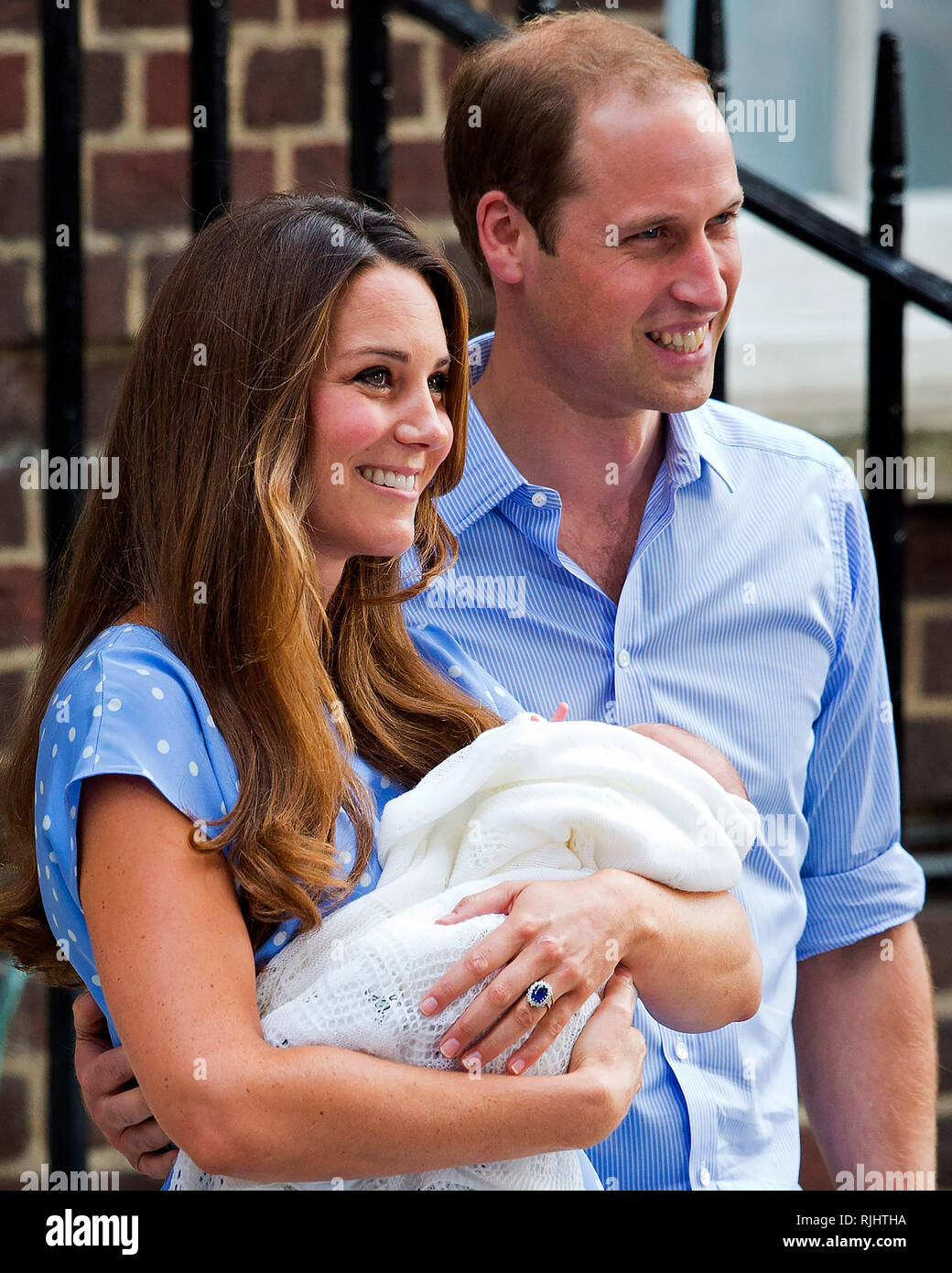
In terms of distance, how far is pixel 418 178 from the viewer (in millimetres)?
2902

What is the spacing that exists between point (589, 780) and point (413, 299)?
558 millimetres

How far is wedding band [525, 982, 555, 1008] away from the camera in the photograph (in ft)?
4.94

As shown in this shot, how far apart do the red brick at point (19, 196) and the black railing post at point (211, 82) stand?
3.05 feet

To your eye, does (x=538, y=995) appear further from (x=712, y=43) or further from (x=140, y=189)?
(x=140, y=189)

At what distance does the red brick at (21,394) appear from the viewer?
107 inches

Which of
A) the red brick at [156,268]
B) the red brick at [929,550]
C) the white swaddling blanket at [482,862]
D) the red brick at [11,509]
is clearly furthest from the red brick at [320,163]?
the white swaddling blanket at [482,862]

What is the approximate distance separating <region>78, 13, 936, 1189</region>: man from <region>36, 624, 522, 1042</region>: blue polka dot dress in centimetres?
53

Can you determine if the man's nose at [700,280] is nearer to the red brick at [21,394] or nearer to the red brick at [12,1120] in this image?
the red brick at [21,394]

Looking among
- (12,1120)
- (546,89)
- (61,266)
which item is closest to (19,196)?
(61,266)

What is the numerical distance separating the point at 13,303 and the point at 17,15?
477 millimetres

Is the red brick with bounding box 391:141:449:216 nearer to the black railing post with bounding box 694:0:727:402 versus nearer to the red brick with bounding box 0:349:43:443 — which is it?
the red brick with bounding box 0:349:43:443

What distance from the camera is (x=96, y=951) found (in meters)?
1.44
